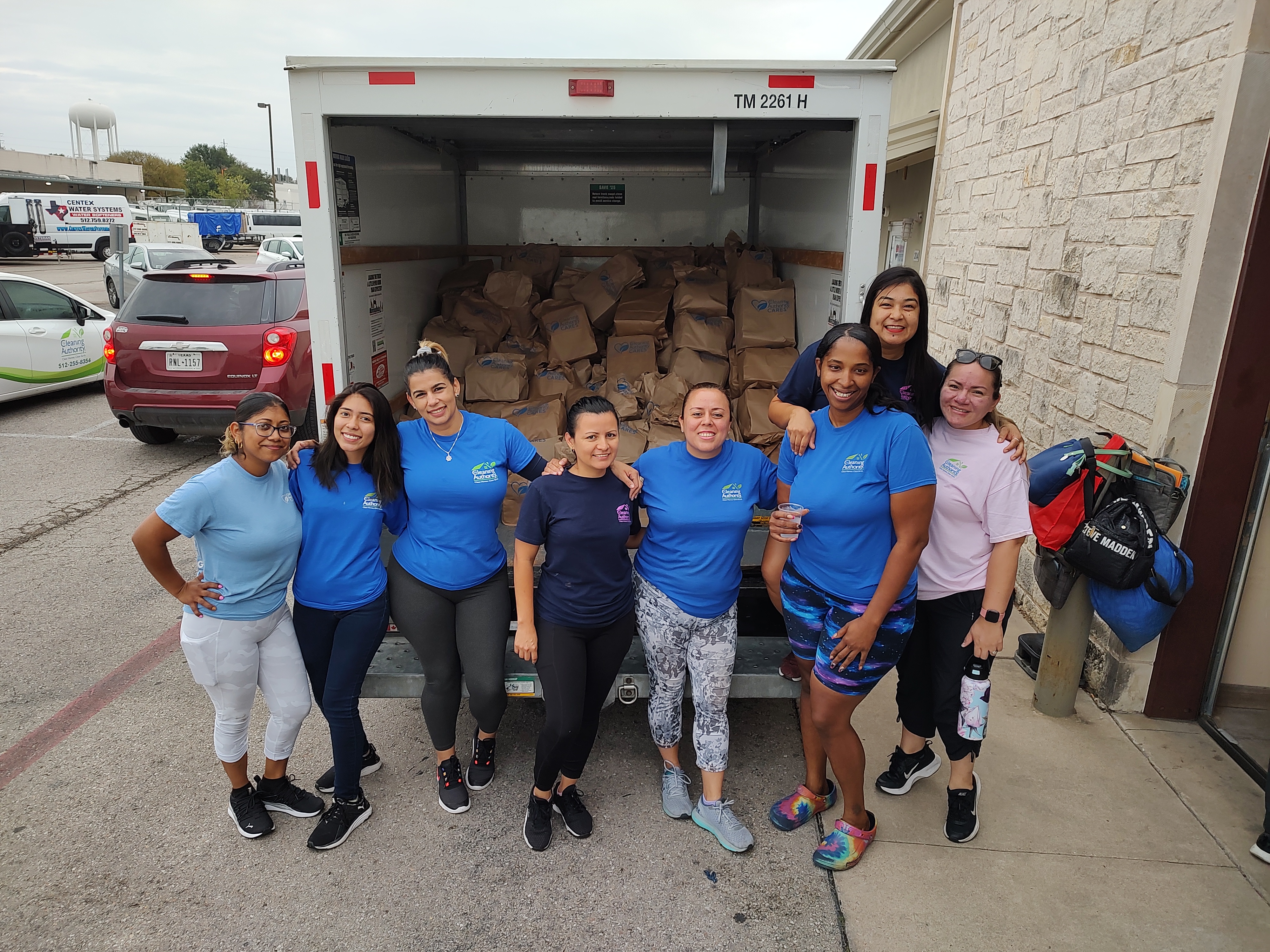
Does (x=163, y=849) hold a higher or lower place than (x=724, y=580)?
lower

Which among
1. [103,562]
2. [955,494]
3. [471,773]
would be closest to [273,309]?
[103,562]

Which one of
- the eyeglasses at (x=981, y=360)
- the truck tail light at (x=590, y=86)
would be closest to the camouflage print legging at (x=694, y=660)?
the eyeglasses at (x=981, y=360)

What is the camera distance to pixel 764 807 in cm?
327

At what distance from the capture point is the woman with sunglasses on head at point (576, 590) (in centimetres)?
282

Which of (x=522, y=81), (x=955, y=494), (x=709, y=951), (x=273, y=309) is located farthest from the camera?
(x=273, y=309)

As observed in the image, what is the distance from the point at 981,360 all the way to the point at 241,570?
2516 millimetres

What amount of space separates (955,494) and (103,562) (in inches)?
213

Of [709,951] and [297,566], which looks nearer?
[709,951]

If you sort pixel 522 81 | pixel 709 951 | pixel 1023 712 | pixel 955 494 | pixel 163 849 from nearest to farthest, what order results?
pixel 709 951
pixel 955 494
pixel 163 849
pixel 522 81
pixel 1023 712

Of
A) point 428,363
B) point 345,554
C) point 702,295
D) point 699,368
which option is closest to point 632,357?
point 699,368

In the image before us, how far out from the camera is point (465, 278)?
5.53m


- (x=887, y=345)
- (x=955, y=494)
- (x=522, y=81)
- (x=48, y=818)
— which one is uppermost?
(x=522, y=81)

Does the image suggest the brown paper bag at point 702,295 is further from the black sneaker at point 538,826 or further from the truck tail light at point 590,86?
the black sneaker at point 538,826

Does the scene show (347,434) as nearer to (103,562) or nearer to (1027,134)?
(103,562)
